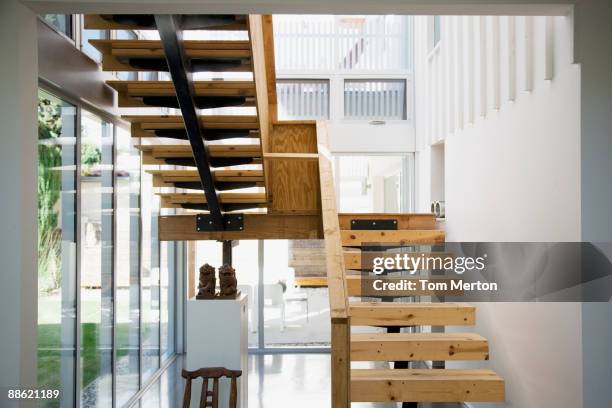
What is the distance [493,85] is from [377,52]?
3.93 meters

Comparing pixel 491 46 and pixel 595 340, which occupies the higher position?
pixel 491 46

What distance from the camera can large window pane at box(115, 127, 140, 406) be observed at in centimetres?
535

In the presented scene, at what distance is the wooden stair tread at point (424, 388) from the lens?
140 inches

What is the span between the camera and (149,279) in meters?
6.48

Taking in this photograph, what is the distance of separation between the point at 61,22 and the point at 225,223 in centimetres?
225

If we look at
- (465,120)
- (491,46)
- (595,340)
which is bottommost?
(595,340)

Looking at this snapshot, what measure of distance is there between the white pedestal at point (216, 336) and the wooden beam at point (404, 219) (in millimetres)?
1231

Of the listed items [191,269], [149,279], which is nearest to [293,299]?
[191,269]

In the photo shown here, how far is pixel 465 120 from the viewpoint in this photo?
5379mm

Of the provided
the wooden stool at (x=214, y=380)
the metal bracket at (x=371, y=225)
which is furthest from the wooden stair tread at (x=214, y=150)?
the wooden stool at (x=214, y=380)

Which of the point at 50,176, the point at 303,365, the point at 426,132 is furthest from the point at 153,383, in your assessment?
the point at 426,132

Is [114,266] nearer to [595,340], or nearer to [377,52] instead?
[595,340]

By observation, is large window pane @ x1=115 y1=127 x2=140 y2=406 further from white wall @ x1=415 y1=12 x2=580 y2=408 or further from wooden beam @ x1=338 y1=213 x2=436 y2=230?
white wall @ x1=415 y1=12 x2=580 y2=408

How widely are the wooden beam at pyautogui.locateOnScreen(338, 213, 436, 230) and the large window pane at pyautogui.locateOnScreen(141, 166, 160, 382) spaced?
204 centimetres
